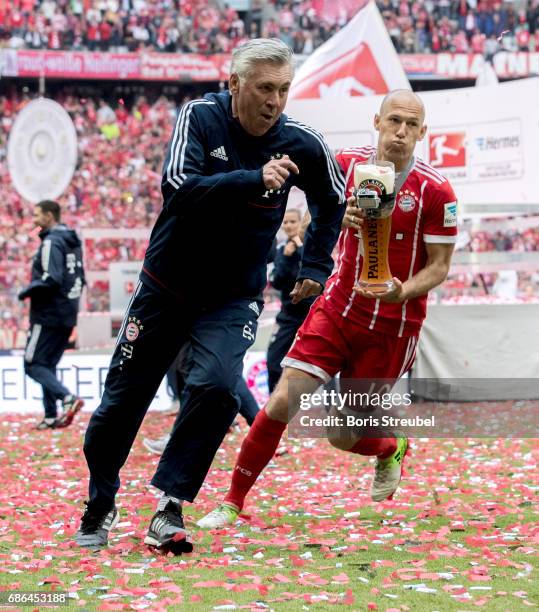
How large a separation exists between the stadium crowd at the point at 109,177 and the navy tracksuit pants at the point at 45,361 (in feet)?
24.4

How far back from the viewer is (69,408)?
11289mm

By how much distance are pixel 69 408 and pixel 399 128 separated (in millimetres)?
6466

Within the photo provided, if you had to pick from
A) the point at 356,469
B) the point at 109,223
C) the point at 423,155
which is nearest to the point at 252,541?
the point at 356,469

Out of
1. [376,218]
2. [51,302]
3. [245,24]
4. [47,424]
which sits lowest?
[47,424]

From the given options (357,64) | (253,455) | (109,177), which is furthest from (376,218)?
(109,177)

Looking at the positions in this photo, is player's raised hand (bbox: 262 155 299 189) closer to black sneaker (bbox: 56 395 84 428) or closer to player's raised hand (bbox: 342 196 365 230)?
player's raised hand (bbox: 342 196 365 230)

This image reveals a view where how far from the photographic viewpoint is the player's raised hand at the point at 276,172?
433 centimetres

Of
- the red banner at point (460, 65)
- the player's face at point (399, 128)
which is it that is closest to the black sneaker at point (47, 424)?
the player's face at point (399, 128)

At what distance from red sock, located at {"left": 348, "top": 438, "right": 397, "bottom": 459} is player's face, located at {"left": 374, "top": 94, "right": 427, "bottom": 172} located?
4.76 ft

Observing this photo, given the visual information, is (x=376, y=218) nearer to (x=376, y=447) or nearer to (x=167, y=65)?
(x=376, y=447)

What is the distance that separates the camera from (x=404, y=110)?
5.68 meters

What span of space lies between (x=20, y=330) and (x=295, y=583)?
46.3ft

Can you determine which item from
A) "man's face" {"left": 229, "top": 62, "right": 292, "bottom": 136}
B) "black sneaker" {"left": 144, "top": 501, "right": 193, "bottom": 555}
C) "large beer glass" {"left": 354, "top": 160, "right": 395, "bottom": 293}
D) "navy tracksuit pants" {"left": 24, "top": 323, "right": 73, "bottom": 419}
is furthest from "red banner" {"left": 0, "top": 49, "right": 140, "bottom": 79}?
"black sneaker" {"left": 144, "top": 501, "right": 193, "bottom": 555}

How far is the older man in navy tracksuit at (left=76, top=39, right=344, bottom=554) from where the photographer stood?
4.55m
